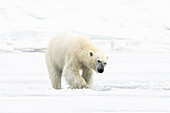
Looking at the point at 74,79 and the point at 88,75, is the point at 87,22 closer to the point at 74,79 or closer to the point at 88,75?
the point at 88,75

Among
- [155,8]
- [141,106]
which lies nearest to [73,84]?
[141,106]

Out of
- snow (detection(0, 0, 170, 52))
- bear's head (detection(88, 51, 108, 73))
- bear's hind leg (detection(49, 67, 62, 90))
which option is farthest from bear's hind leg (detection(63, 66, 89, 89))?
snow (detection(0, 0, 170, 52))

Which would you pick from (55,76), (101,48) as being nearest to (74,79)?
(55,76)

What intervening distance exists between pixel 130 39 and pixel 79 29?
11.0ft

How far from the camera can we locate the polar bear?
13.8 feet

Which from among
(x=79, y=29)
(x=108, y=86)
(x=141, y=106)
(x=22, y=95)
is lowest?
(x=79, y=29)

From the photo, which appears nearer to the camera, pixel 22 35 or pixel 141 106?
pixel 141 106

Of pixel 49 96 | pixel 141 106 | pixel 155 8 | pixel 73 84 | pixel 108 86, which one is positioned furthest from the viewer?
pixel 155 8

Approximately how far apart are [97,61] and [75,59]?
0.38 metres

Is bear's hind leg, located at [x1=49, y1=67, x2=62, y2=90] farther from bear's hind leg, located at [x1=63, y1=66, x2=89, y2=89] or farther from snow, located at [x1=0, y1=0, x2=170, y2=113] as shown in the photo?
bear's hind leg, located at [x1=63, y1=66, x2=89, y2=89]

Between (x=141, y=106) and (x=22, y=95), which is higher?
(x=141, y=106)

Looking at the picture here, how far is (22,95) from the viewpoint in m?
3.26

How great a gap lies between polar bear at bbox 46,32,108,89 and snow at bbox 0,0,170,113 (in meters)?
0.37

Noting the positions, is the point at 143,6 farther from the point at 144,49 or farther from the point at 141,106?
the point at 141,106
